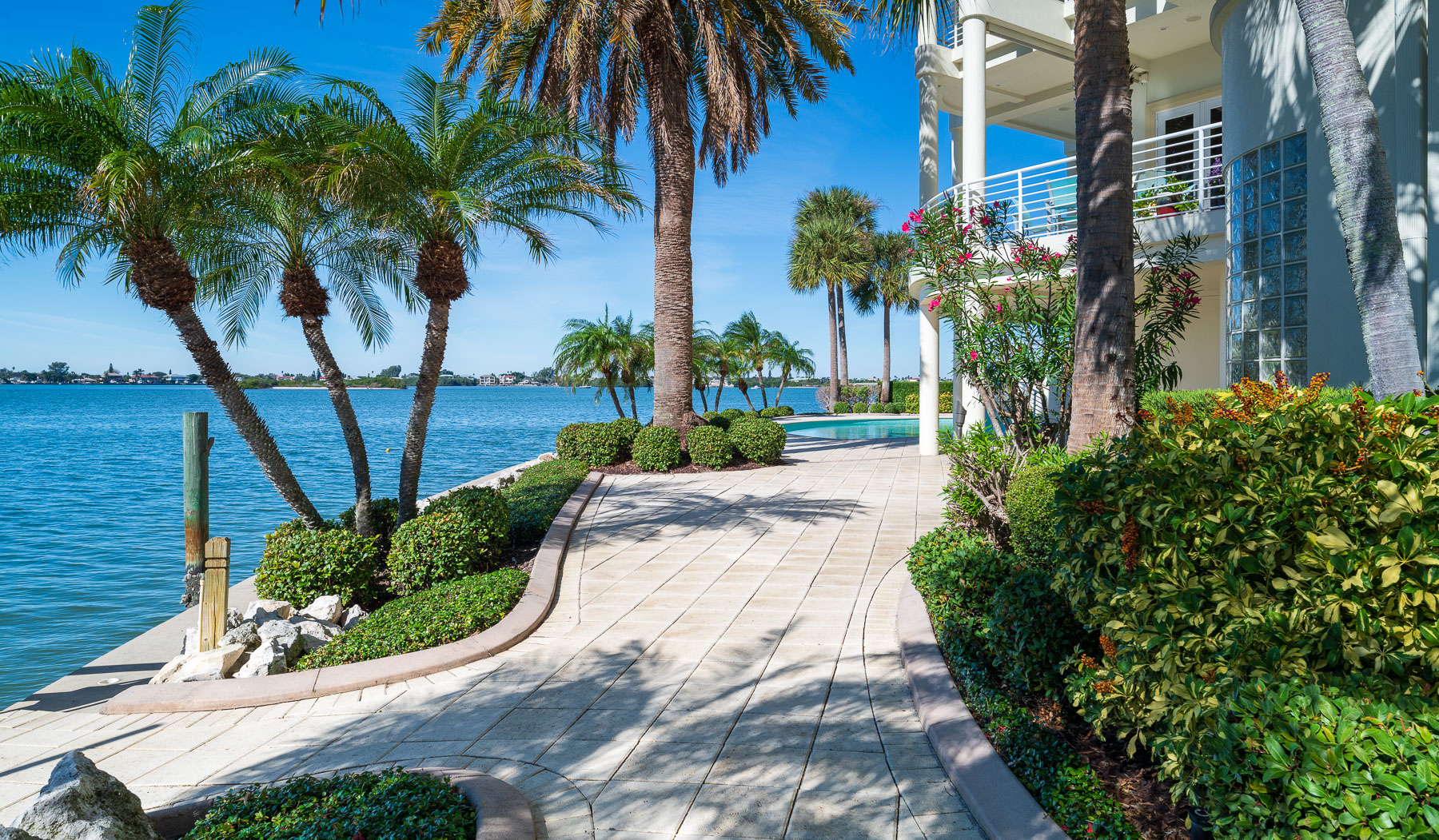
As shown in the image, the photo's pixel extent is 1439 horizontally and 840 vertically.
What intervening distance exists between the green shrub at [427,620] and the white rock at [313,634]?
0.43 feet

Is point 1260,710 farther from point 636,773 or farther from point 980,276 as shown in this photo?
point 980,276

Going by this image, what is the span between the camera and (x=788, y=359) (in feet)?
128

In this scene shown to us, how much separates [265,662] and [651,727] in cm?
303

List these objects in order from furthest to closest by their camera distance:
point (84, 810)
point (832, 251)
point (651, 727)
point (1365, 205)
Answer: point (832, 251)
point (1365, 205)
point (651, 727)
point (84, 810)

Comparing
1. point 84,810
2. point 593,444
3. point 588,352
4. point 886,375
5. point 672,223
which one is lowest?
point 84,810

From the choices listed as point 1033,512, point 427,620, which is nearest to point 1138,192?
point 1033,512

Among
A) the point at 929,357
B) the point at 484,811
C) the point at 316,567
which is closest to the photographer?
the point at 484,811

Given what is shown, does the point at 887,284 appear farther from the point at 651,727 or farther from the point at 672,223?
the point at 651,727

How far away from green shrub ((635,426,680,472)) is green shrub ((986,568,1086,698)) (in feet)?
33.3

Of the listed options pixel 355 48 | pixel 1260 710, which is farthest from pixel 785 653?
pixel 355 48

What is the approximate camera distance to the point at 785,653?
5.38m

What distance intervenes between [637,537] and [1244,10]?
9.64 m

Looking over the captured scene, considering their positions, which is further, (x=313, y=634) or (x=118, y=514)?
(x=118, y=514)

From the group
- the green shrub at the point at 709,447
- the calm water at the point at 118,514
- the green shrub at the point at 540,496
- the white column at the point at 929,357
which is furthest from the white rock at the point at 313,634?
the white column at the point at 929,357
